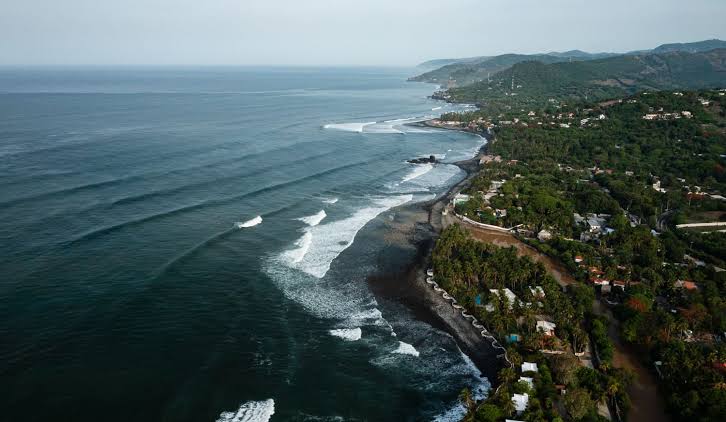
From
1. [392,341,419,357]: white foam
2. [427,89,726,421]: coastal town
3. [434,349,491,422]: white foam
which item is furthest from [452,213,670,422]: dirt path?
[392,341,419,357]: white foam

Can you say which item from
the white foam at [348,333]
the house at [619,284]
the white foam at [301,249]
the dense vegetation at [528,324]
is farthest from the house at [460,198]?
the white foam at [348,333]

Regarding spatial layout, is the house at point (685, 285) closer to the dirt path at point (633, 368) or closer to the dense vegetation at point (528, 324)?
the dirt path at point (633, 368)

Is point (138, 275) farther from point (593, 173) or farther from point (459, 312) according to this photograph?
point (593, 173)

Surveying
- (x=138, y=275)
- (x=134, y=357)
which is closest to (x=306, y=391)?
(x=134, y=357)

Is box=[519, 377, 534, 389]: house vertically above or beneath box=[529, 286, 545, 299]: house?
above

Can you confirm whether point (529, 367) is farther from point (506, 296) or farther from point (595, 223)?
point (595, 223)

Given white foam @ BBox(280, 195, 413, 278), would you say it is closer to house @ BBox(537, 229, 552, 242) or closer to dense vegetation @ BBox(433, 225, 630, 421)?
dense vegetation @ BBox(433, 225, 630, 421)
